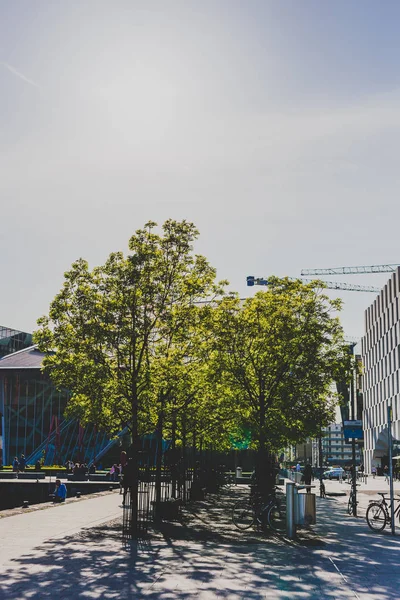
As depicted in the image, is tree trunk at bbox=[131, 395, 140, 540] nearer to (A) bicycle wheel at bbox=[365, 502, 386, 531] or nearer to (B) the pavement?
(B) the pavement

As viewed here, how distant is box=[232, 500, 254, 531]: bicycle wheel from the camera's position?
1930 cm

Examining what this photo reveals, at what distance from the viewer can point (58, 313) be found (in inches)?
744

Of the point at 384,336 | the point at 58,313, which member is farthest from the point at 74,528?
the point at 384,336

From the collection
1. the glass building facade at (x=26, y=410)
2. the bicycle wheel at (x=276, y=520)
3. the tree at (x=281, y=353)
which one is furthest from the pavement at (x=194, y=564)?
the glass building facade at (x=26, y=410)

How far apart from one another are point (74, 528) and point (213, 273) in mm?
8451

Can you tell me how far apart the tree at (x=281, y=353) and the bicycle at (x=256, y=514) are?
4.69 metres

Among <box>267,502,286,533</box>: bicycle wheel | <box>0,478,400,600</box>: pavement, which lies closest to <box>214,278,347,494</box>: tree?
<box>267,502,286,533</box>: bicycle wheel

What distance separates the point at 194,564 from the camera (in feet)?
41.9

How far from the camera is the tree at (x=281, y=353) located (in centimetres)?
2659

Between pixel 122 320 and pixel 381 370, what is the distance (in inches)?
3163

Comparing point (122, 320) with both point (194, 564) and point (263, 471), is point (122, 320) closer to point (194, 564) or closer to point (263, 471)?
point (194, 564)

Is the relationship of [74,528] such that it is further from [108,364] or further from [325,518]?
[325,518]

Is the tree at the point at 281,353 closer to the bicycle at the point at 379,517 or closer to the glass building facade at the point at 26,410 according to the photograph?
the bicycle at the point at 379,517

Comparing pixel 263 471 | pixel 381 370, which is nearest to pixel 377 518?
pixel 263 471
